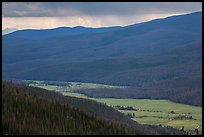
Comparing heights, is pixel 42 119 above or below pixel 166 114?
below

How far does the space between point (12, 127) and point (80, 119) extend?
800 inches

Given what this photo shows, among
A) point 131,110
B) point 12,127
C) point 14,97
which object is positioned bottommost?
point 12,127

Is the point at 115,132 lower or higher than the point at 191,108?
lower

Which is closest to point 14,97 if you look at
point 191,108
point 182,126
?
point 182,126

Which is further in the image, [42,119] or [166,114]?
[166,114]

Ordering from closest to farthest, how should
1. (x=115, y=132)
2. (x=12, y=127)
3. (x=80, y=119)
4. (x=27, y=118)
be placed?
(x=12, y=127) < (x=27, y=118) < (x=80, y=119) < (x=115, y=132)

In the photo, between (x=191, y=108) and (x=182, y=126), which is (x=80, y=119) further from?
(x=191, y=108)

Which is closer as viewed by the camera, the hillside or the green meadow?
the hillside

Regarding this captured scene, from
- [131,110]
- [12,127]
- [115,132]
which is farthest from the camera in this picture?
[131,110]

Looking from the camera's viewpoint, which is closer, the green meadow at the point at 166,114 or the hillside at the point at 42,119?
the hillside at the point at 42,119

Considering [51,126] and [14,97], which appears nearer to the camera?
[51,126]

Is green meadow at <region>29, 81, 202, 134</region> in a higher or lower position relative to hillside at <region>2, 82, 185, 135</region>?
higher

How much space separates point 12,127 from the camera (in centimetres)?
3170

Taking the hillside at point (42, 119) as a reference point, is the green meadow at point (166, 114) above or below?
above
